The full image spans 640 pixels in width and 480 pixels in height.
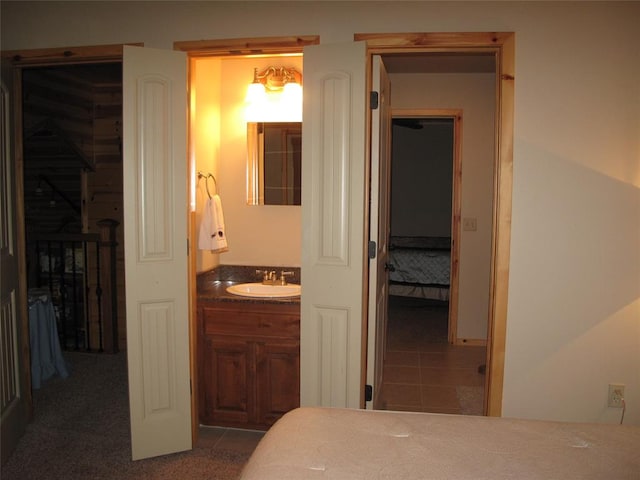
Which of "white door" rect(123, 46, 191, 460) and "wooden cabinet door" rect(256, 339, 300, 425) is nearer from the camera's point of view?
"white door" rect(123, 46, 191, 460)

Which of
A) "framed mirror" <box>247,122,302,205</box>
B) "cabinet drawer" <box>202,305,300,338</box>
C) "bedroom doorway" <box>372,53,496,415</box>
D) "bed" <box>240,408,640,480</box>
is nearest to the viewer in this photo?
"bed" <box>240,408,640,480</box>

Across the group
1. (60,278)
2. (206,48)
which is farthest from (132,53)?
(60,278)

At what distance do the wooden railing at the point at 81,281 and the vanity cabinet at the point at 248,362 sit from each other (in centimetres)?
190

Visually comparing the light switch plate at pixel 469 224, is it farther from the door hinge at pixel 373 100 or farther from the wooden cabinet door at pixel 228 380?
the wooden cabinet door at pixel 228 380

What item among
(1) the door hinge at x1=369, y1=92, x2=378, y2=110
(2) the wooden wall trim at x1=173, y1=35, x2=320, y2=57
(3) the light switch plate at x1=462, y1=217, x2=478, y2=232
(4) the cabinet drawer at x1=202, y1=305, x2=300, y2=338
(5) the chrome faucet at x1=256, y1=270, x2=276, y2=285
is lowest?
(4) the cabinet drawer at x1=202, y1=305, x2=300, y2=338

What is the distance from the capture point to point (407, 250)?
6.52 m

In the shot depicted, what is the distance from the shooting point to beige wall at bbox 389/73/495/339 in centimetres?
459

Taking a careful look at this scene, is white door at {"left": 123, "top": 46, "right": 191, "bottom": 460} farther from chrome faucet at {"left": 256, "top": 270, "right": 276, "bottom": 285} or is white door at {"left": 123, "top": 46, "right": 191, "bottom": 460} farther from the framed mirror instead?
the framed mirror

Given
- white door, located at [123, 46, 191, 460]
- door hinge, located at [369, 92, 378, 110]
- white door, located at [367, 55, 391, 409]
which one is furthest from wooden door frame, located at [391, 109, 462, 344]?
white door, located at [123, 46, 191, 460]

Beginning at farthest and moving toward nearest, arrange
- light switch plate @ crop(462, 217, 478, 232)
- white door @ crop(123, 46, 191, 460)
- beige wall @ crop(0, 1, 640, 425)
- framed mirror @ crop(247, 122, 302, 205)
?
light switch plate @ crop(462, 217, 478, 232) → framed mirror @ crop(247, 122, 302, 205) → white door @ crop(123, 46, 191, 460) → beige wall @ crop(0, 1, 640, 425)

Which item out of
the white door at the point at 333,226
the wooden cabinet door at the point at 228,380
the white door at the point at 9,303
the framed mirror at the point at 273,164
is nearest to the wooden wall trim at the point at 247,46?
the white door at the point at 333,226

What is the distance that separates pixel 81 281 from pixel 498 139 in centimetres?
407

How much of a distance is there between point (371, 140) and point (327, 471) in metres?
1.76

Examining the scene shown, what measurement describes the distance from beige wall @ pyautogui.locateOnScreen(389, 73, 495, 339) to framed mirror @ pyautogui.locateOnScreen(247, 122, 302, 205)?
1.81 m
